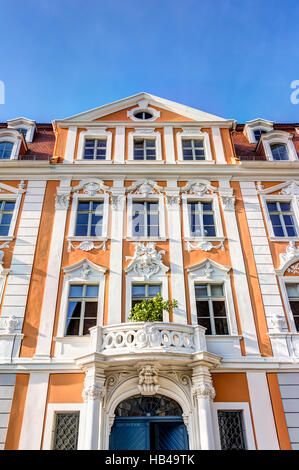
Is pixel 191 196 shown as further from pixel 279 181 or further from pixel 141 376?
pixel 141 376

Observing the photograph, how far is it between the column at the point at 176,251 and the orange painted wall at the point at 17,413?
5.05m

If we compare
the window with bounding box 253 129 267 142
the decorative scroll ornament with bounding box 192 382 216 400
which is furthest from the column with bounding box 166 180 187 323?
the window with bounding box 253 129 267 142

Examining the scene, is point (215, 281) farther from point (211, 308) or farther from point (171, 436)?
point (171, 436)

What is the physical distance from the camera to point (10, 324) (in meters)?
12.5

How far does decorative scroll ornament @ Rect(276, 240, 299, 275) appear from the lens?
1399 centimetres

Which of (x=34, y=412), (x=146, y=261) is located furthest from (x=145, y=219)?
(x=34, y=412)

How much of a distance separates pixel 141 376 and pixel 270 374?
4.03 meters

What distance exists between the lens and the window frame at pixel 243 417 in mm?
10758

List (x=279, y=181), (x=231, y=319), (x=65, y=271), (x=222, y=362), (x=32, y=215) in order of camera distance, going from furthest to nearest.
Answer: (x=279, y=181), (x=32, y=215), (x=65, y=271), (x=231, y=319), (x=222, y=362)

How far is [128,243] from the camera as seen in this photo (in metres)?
14.5

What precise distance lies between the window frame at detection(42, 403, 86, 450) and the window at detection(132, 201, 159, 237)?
641 centimetres

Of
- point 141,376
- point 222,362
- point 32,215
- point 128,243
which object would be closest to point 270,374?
point 222,362

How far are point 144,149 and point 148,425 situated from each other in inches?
449

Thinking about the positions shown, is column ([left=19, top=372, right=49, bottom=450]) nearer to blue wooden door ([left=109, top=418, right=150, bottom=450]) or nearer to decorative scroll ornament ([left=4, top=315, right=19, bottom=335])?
decorative scroll ornament ([left=4, top=315, right=19, bottom=335])
